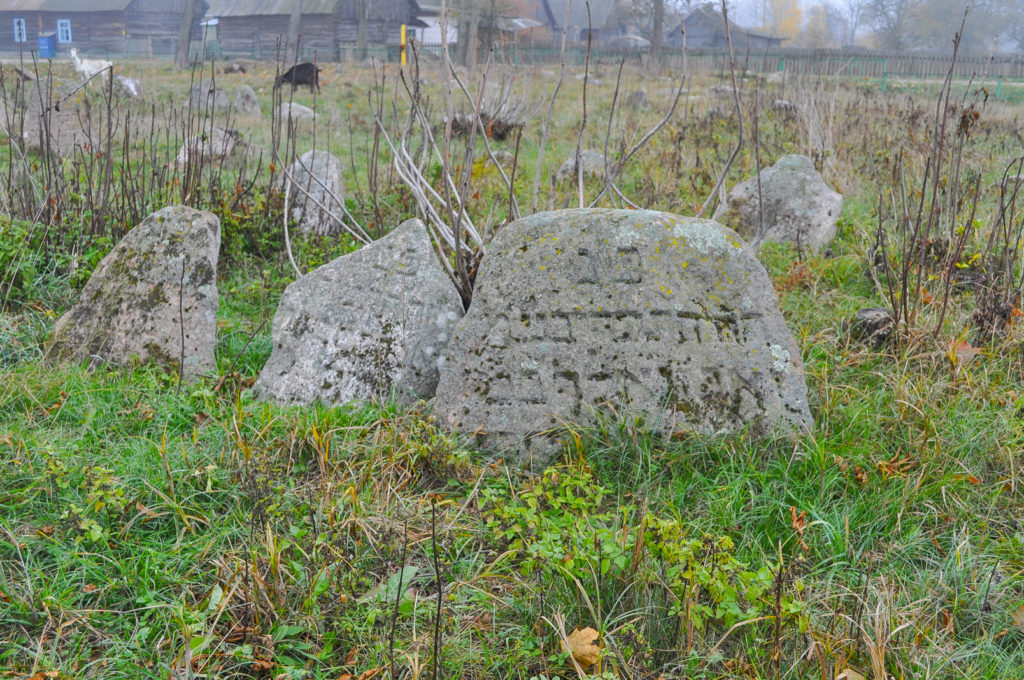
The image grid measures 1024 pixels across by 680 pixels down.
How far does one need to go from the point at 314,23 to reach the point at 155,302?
37.2 m

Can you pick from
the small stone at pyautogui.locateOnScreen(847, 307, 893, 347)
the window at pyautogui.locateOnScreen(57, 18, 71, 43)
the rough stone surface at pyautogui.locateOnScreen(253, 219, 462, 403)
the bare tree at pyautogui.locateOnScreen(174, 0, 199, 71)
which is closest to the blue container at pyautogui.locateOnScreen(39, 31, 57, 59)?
the window at pyautogui.locateOnScreen(57, 18, 71, 43)

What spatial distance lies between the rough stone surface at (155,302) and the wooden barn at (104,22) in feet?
147

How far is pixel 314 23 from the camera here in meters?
36.9

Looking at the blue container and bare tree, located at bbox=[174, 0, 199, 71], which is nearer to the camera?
bare tree, located at bbox=[174, 0, 199, 71]

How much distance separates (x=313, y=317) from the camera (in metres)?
3.79

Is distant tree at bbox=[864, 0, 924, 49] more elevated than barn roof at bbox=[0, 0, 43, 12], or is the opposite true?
distant tree at bbox=[864, 0, 924, 49]

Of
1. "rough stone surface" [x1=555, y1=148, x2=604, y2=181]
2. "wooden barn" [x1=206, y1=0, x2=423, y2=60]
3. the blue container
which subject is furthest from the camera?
the blue container

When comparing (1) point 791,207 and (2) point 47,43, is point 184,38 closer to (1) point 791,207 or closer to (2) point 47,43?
(2) point 47,43

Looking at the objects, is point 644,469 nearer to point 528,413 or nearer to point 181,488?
point 528,413

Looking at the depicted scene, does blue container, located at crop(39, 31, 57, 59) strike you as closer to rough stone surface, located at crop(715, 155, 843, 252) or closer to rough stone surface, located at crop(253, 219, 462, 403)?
rough stone surface, located at crop(715, 155, 843, 252)

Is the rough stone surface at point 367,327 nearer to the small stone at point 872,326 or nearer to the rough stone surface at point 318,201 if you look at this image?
the rough stone surface at point 318,201

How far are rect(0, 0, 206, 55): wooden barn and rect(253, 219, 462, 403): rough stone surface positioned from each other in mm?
45512

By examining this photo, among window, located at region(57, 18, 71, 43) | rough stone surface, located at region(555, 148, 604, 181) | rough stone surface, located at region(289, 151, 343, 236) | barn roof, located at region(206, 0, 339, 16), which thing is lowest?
rough stone surface, located at region(289, 151, 343, 236)

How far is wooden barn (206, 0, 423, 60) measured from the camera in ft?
120
